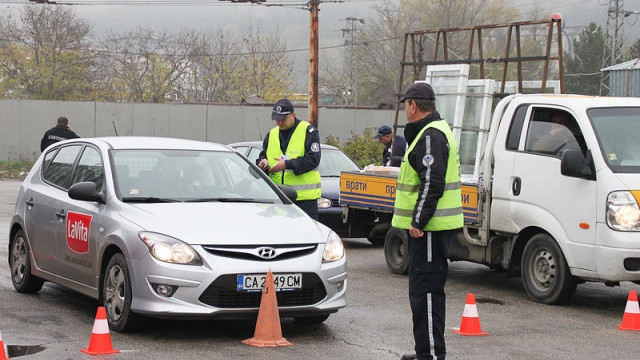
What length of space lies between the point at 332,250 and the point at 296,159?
2.41m

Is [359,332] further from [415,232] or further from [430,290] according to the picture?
[415,232]

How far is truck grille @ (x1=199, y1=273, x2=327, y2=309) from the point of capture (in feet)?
24.1

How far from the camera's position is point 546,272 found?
9984 mm

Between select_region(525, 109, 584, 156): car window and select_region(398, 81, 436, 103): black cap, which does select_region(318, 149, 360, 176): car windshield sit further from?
select_region(398, 81, 436, 103): black cap

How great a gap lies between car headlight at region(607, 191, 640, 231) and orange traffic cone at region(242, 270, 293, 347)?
11.5 feet

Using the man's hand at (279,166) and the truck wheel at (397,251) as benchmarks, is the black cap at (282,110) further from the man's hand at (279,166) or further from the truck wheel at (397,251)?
the truck wheel at (397,251)

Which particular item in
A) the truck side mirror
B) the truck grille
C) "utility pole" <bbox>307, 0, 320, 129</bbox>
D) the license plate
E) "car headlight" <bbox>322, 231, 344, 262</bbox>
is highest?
"utility pole" <bbox>307, 0, 320, 129</bbox>

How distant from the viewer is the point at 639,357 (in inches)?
298

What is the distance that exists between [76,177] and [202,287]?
2347 mm

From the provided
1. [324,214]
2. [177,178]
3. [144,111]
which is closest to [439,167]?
[177,178]

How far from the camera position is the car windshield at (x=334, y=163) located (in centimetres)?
1623

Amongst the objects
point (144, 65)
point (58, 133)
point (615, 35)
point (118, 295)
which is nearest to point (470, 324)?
point (118, 295)

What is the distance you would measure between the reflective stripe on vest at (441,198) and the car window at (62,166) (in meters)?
3.75

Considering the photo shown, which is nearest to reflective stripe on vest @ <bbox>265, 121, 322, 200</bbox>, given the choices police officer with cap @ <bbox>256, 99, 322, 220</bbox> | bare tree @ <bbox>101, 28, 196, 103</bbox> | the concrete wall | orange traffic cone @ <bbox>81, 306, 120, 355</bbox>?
police officer with cap @ <bbox>256, 99, 322, 220</bbox>
